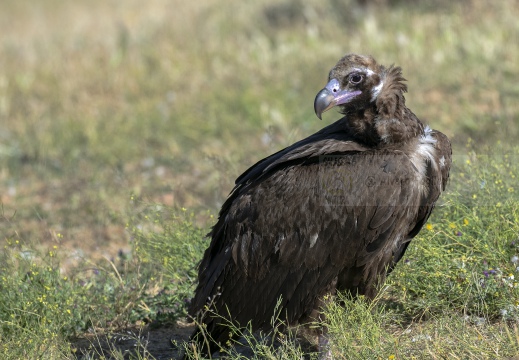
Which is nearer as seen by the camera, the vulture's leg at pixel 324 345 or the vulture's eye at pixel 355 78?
the vulture's leg at pixel 324 345

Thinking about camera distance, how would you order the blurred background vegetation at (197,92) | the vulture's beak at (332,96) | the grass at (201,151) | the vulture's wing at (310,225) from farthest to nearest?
the blurred background vegetation at (197,92) → the grass at (201,151) → the vulture's beak at (332,96) → the vulture's wing at (310,225)

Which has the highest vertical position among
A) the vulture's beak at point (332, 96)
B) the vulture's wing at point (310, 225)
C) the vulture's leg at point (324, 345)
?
the vulture's beak at point (332, 96)

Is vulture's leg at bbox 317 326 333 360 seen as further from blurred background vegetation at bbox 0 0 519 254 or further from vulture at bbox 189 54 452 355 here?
blurred background vegetation at bbox 0 0 519 254

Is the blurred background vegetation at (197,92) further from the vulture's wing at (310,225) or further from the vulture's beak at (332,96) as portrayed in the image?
the vulture's beak at (332,96)

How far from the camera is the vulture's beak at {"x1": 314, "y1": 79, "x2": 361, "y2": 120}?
433 centimetres

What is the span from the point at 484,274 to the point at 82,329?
8.00ft

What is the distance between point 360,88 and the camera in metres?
4.41

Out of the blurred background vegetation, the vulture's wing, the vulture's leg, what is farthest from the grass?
the vulture's wing

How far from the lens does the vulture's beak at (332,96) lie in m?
4.33

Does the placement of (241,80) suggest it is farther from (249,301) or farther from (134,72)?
(249,301)

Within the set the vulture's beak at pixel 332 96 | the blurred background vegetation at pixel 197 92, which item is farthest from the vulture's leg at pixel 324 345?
the blurred background vegetation at pixel 197 92

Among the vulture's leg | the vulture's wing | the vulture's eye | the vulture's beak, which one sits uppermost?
the vulture's eye

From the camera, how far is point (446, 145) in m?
4.48

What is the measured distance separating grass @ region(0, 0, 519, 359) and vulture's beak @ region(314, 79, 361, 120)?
0.90 m
